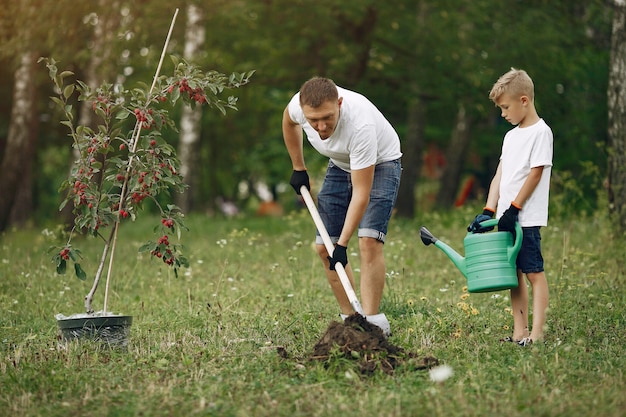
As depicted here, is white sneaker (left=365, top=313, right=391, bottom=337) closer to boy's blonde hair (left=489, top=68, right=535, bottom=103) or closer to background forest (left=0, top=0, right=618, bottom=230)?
boy's blonde hair (left=489, top=68, right=535, bottom=103)

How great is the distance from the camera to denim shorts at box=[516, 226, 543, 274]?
16.5 feet

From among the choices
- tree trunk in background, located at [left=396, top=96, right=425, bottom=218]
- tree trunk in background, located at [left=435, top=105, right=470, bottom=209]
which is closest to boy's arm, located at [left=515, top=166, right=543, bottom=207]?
tree trunk in background, located at [left=396, top=96, right=425, bottom=218]

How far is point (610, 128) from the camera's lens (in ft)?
30.5

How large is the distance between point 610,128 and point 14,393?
23.4 feet

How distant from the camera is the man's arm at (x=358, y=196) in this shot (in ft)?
16.1

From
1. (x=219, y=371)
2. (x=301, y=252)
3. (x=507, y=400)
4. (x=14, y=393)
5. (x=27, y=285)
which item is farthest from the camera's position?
(x=301, y=252)

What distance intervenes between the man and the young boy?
0.60 meters

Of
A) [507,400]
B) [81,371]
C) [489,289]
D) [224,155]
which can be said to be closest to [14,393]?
[81,371]

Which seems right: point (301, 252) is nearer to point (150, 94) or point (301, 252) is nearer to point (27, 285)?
point (27, 285)

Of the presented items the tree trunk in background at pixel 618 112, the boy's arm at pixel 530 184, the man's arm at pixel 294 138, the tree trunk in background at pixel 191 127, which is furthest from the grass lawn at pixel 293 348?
the tree trunk in background at pixel 191 127

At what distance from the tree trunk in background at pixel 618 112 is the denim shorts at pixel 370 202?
4.57 metres

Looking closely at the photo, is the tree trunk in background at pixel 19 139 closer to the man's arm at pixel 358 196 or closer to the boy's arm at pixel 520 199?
the man's arm at pixel 358 196

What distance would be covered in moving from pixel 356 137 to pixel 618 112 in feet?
17.3

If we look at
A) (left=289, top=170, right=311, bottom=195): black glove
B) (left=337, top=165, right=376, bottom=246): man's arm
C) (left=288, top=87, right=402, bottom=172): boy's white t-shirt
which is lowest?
(left=337, top=165, right=376, bottom=246): man's arm
